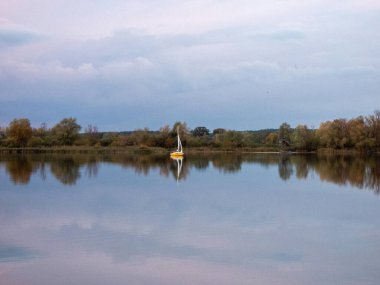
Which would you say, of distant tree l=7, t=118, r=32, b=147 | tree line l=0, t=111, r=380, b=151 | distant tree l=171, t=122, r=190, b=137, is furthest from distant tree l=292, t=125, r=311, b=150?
distant tree l=7, t=118, r=32, b=147

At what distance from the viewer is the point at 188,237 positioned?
10.5m

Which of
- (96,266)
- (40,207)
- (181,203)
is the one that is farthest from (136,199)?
(96,266)

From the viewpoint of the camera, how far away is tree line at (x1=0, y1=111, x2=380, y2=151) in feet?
232

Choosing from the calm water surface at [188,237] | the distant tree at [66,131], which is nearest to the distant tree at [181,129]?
the distant tree at [66,131]

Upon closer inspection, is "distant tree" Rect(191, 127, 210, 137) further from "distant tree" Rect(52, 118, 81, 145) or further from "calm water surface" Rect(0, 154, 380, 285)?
"calm water surface" Rect(0, 154, 380, 285)

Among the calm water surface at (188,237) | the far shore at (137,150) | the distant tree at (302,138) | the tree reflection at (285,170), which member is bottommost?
the calm water surface at (188,237)

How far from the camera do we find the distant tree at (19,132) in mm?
74500

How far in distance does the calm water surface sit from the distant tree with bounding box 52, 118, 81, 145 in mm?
58259

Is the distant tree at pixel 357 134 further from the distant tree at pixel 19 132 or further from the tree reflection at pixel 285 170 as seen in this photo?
the distant tree at pixel 19 132

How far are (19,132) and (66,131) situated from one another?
6.52m

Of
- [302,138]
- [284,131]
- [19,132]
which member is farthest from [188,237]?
[284,131]

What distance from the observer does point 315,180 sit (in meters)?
A: 24.7

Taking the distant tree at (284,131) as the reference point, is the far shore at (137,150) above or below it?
below

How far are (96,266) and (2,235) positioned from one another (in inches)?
125
